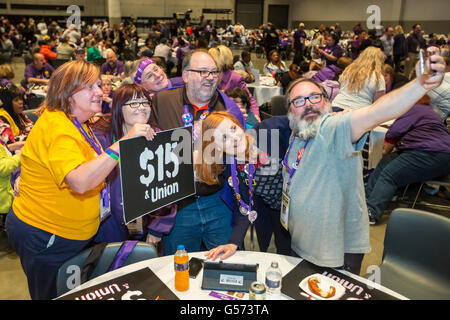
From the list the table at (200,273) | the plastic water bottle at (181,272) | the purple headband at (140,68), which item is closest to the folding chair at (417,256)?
the table at (200,273)

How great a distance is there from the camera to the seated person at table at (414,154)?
12.0 feet

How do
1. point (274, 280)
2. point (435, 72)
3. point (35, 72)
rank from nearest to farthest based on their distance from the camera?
1. point (435, 72)
2. point (274, 280)
3. point (35, 72)

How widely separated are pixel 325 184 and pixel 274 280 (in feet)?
1.65

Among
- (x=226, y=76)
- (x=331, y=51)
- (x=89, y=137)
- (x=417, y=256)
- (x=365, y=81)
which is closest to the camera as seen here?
(x=89, y=137)

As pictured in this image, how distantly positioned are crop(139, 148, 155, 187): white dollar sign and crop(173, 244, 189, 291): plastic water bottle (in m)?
0.41

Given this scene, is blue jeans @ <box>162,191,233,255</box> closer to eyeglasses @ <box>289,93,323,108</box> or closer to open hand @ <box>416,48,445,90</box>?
eyeglasses @ <box>289,93,323,108</box>

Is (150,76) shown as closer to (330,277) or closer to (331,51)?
(330,277)

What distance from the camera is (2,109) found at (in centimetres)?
371

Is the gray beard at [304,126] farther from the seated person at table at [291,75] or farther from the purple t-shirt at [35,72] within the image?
the purple t-shirt at [35,72]

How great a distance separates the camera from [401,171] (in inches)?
149

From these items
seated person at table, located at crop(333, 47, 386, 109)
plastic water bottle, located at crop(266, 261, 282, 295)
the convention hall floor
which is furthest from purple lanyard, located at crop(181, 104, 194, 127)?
seated person at table, located at crop(333, 47, 386, 109)

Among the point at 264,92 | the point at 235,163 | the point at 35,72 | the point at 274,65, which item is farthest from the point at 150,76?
the point at 274,65

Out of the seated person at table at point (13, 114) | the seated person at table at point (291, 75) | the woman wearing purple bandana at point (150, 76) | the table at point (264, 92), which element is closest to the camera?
the woman wearing purple bandana at point (150, 76)

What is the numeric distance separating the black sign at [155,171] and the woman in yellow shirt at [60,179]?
78mm
